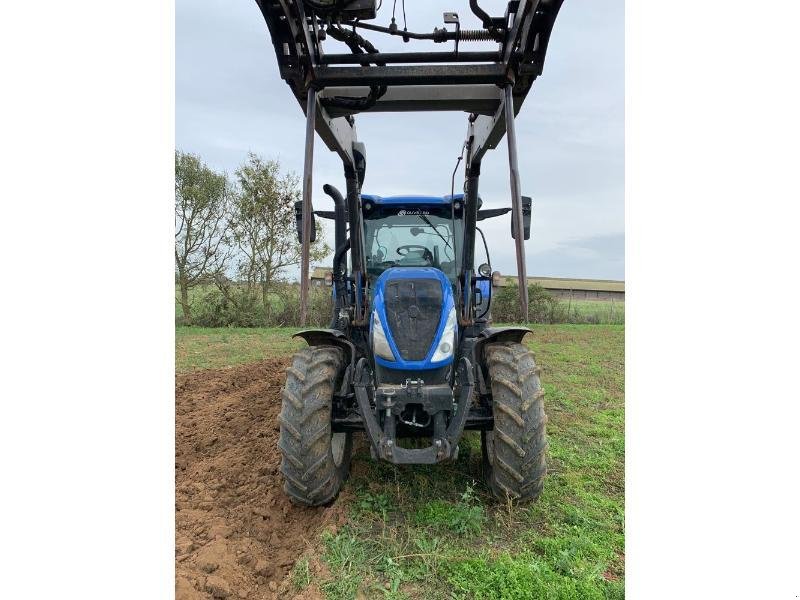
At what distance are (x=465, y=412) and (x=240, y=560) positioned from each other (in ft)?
5.24

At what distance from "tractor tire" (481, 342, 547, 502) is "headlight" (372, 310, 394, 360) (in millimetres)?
726

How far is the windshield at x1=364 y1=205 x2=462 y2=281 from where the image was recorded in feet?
15.3

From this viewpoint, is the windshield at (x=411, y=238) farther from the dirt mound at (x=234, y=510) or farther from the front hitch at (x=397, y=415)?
the dirt mound at (x=234, y=510)

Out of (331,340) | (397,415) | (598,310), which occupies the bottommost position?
(397,415)

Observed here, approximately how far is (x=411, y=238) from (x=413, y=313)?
4.15 ft

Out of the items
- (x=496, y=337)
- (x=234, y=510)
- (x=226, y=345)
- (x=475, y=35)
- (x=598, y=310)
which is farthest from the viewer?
(x=598, y=310)

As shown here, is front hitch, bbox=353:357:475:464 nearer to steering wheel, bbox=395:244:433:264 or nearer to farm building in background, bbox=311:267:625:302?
steering wheel, bbox=395:244:433:264

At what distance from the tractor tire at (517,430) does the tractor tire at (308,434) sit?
1.11 m

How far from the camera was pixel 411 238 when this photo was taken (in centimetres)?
Answer: 472

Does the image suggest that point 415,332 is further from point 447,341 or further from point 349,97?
point 349,97

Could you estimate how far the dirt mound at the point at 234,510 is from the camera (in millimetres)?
2832

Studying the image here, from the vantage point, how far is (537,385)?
3.48 metres

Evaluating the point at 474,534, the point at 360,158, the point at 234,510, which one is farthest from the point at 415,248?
the point at 234,510

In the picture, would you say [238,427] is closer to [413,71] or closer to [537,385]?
[537,385]
